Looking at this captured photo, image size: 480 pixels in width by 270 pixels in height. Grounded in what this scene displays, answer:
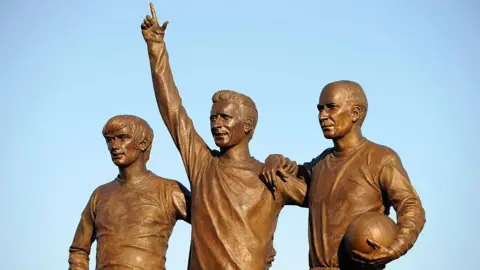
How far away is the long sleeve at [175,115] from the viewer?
508 inches

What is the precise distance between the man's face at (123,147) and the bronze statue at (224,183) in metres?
0.54

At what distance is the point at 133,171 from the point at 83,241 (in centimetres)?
119

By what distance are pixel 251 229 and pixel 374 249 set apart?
212 cm

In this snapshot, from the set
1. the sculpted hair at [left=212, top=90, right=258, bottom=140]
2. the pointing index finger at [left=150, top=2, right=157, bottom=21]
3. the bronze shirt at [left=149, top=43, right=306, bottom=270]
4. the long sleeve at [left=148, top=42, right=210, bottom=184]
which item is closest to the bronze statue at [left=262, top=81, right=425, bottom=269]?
the bronze shirt at [left=149, top=43, right=306, bottom=270]

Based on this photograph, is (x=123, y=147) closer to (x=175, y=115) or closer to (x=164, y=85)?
(x=175, y=115)

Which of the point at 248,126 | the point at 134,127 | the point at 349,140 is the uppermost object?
the point at 134,127

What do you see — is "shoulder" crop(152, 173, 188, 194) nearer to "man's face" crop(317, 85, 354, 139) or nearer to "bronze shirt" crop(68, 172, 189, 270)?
"bronze shirt" crop(68, 172, 189, 270)

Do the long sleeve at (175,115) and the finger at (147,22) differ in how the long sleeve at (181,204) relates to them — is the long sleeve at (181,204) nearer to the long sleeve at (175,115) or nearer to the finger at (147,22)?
the long sleeve at (175,115)

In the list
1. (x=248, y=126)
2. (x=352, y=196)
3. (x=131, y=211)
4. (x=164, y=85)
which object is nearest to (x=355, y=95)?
(x=352, y=196)

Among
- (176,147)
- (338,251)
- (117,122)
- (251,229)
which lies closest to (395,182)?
(338,251)

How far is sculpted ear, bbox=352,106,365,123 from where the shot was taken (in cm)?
1178

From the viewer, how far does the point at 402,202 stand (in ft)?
36.4

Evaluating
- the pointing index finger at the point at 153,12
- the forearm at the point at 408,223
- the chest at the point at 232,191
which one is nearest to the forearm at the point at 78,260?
the chest at the point at 232,191

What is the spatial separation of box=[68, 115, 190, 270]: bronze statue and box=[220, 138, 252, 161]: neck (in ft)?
2.68
